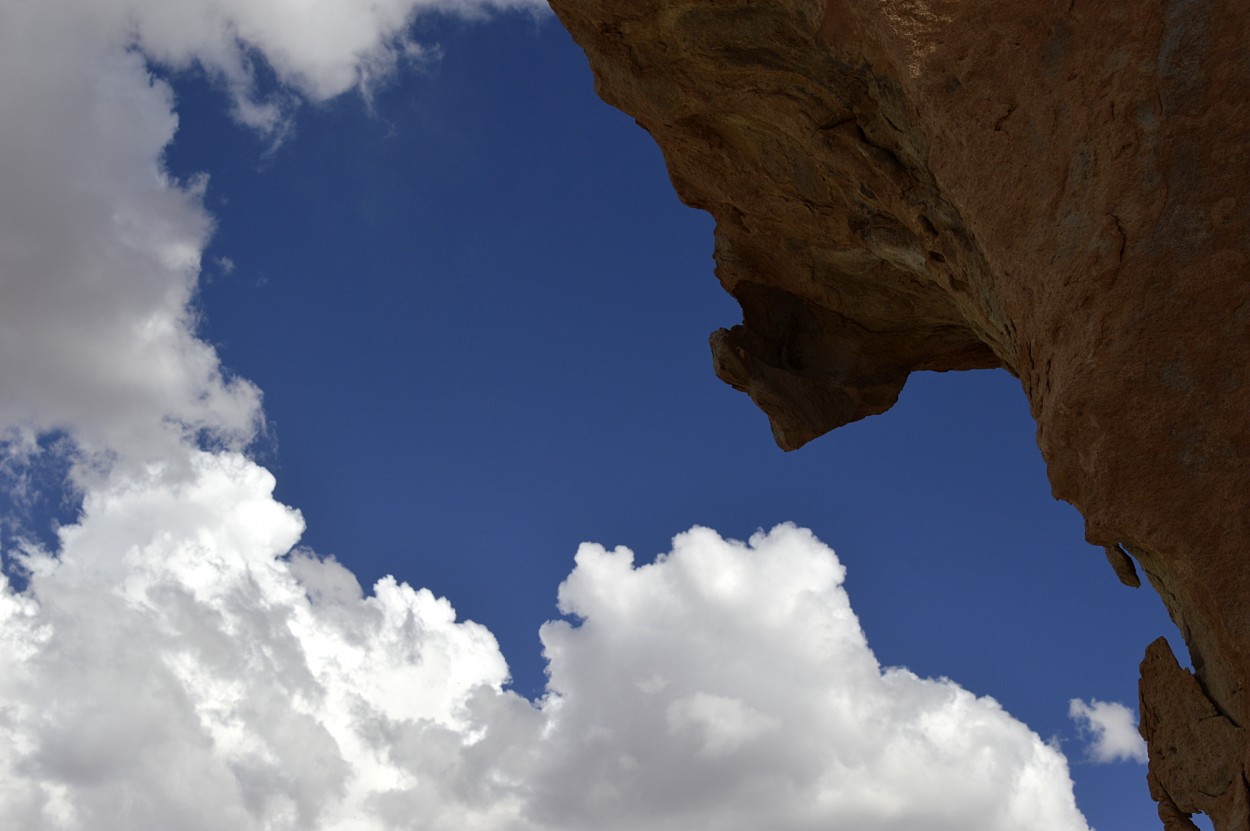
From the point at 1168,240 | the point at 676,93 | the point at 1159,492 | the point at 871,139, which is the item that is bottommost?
the point at 1159,492

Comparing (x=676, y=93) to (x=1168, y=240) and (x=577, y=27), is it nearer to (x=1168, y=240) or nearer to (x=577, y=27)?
(x=577, y=27)

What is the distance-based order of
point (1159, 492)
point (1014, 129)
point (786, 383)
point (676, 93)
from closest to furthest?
point (1159, 492)
point (1014, 129)
point (676, 93)
point (786, 383)

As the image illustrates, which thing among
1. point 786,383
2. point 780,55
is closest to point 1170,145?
point 780,55

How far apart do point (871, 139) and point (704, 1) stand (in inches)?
88.5

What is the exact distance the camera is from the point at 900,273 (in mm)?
13844

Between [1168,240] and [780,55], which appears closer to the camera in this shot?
[1168,240]

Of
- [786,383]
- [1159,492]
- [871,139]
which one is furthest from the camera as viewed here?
[786,383]

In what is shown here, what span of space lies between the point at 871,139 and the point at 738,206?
10.6 ft

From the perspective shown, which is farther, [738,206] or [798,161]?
[738,206]

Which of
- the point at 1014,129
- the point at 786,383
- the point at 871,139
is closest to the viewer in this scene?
the point at 1014,129

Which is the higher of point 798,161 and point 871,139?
point 798,161

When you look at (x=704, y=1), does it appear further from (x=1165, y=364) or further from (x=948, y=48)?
(x=1165, y=364)

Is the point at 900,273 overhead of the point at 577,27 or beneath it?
beneath

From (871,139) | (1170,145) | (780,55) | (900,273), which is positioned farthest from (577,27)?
(1170,145)
